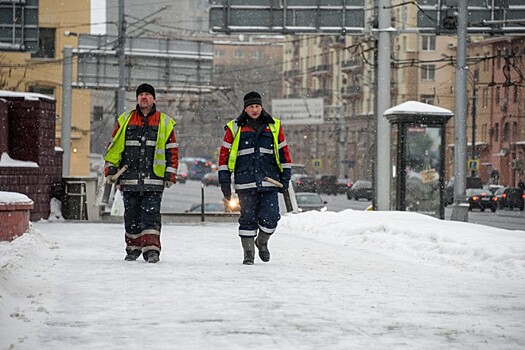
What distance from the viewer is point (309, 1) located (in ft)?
107

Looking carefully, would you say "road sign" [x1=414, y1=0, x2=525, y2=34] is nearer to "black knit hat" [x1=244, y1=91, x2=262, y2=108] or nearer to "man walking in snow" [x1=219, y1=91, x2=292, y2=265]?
"black knit hat" [x1=244, y1=91, x2=262, y2=108]

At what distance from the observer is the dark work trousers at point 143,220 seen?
12773mm

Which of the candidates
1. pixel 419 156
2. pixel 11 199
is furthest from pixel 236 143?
pixel 419 156

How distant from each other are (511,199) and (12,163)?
53.1m

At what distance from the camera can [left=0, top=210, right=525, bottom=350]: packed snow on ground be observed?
24.3 feet

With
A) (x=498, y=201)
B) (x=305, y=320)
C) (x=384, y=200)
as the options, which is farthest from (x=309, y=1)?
(x=498, y=201)

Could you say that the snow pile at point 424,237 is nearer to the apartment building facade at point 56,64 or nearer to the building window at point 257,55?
the apartment building facade at point 56,64

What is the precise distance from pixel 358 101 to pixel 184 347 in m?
104

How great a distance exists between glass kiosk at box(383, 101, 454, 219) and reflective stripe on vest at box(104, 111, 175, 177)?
12.9 m

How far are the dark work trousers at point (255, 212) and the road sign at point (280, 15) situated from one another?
774 inches

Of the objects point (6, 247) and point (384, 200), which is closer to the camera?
point (6, 247)

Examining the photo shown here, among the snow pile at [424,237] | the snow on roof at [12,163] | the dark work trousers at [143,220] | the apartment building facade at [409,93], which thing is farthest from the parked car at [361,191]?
the dark work trousers at [143,220]

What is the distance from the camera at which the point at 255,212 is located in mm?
12945

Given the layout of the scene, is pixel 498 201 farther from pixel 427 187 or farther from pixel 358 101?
pixel 427 187
